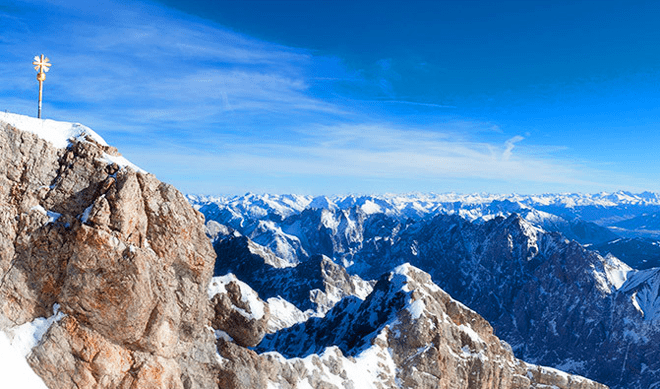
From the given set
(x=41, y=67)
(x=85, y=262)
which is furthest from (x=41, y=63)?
(x=85, y=262)

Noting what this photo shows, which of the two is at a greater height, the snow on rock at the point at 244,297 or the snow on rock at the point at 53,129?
the snow on rock at the point at 53,129

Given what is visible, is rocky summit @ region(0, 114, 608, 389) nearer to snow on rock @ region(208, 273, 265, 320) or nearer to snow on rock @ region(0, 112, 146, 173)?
snow on rock @ region(0, 112, 146, 173)

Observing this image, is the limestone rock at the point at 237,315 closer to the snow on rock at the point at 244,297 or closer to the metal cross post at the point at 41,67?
the snow on rock at the point at 244,297

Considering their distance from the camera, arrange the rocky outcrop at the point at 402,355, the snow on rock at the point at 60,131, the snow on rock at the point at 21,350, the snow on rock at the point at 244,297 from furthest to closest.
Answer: the rocky outcrop at the point at 402,355 → the snow on rock at the point at 244,297 → the snow on rock at the point at 60,131 → the snow on rock at the point at 21,350

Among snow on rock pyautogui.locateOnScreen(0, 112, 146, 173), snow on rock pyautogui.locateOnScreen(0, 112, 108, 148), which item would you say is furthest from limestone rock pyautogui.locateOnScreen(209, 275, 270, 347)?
snow on rock pyautogui.locateOnScreen(0, 112, 108, 148)

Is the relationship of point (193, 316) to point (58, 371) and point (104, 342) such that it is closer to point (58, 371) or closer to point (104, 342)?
point (104, 342)

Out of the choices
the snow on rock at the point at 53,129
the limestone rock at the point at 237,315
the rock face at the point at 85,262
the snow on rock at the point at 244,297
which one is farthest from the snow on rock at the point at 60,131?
the limestone rock at the point at 237,315

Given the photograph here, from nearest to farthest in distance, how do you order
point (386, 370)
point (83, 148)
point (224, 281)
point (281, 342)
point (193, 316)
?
point (83, 148) < point (193, 316) < point (224, 281) < point (386, 370) < point (281, 342)

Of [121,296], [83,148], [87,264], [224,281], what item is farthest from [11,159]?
[224,281]

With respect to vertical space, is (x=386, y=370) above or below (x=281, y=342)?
above
